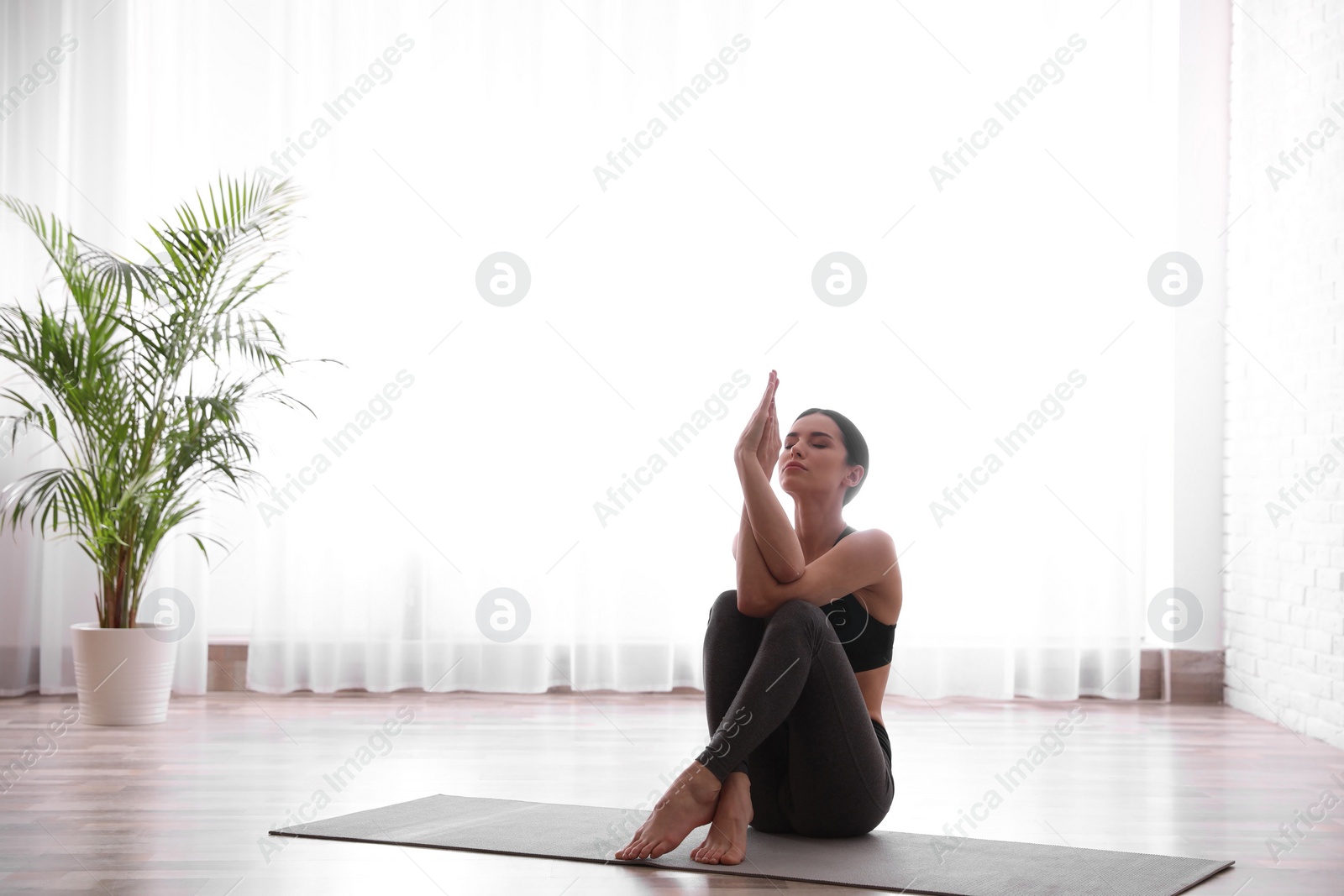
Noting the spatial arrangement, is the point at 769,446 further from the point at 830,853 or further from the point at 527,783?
the point at 527,783

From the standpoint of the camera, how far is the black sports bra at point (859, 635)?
2.31 metres

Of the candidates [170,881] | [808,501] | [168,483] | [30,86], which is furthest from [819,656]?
[30,86]

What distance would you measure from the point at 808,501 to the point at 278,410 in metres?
2.69

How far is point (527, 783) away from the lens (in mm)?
2936

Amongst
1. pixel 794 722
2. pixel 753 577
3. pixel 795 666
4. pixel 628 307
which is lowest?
pixel 794 722

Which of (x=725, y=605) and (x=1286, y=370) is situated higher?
(x=1286, y=370)

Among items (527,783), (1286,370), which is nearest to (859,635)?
(527,783)

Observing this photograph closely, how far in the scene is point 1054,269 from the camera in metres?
4.54

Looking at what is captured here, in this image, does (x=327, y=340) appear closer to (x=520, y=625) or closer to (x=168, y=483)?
(x=168, y=483)

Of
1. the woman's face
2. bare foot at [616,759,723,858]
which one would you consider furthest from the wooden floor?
the woman's face

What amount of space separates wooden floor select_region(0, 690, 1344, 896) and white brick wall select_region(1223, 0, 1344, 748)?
22cm

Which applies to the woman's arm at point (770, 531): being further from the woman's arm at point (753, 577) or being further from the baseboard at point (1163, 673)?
the baseboard at point (1163, 673)

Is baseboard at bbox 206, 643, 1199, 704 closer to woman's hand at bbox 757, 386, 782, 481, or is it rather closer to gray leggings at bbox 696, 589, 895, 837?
gray leggings at bbox 696, 589, 895, 837

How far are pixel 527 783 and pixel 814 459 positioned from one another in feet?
3.83
